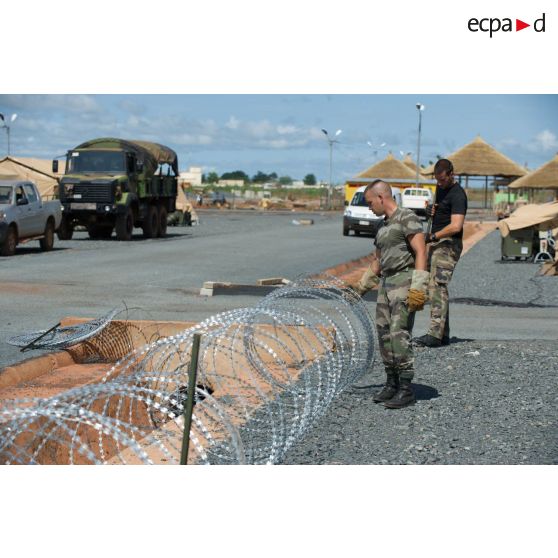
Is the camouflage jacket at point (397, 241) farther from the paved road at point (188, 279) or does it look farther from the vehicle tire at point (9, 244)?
the vehicle tire at point (9, 244)

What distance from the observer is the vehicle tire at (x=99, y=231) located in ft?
107

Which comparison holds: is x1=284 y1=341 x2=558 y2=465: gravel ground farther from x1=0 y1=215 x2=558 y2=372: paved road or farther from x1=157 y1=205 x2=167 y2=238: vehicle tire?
x1=157 y1=205 x2=167 y2=238: vehicle tire

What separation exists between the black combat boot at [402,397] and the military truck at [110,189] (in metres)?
24.1

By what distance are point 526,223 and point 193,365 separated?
21374mm

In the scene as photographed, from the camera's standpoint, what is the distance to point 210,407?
20.4 feet

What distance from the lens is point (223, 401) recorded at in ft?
27.2

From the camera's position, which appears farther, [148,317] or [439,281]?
[148,317]

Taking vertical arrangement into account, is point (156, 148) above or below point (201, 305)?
above

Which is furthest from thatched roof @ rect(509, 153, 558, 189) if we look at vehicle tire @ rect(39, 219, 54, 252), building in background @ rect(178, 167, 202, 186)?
building in background @ rect(178, 167, 202, 186)

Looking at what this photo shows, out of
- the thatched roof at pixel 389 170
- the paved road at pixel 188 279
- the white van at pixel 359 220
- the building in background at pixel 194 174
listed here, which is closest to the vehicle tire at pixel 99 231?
the paved road at pixel 188 279

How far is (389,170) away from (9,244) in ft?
214

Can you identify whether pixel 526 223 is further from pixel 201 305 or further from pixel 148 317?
pixel 148 317

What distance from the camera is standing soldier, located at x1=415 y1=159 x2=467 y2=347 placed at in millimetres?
10211

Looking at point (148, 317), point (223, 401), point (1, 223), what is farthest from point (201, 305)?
point (1, 223)
